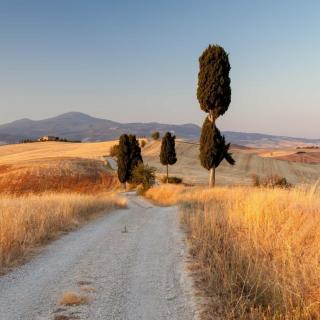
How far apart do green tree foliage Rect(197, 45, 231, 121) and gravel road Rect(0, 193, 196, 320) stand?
91.1 feet

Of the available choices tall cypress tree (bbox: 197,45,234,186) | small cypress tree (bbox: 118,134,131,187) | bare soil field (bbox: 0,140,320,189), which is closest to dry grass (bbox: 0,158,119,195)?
bare soil field (bbox: 0,140,320,189)

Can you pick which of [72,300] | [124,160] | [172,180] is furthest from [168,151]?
[72,300]

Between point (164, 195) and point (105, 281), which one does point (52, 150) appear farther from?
point (105, 281)

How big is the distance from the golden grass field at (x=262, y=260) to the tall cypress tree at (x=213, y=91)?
26401 millimetres

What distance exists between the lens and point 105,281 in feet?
23.1

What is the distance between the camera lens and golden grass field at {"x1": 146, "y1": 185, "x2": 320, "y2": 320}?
5152 mm

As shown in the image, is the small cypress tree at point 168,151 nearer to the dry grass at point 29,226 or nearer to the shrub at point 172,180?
the shrub at point 172,180

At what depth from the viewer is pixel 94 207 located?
2162cm

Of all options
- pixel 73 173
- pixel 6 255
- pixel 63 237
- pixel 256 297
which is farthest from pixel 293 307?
pixel 73 173

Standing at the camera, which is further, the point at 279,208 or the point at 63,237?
the point at 63,237

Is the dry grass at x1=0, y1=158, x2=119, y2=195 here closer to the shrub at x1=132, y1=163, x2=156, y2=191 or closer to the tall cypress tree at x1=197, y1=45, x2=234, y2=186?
the shrub at x1=132, y1=163, x2=156, y2=191

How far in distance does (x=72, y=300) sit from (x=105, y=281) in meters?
1.21

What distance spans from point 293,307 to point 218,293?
1225mm

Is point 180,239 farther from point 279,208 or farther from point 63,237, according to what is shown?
point 63,237
